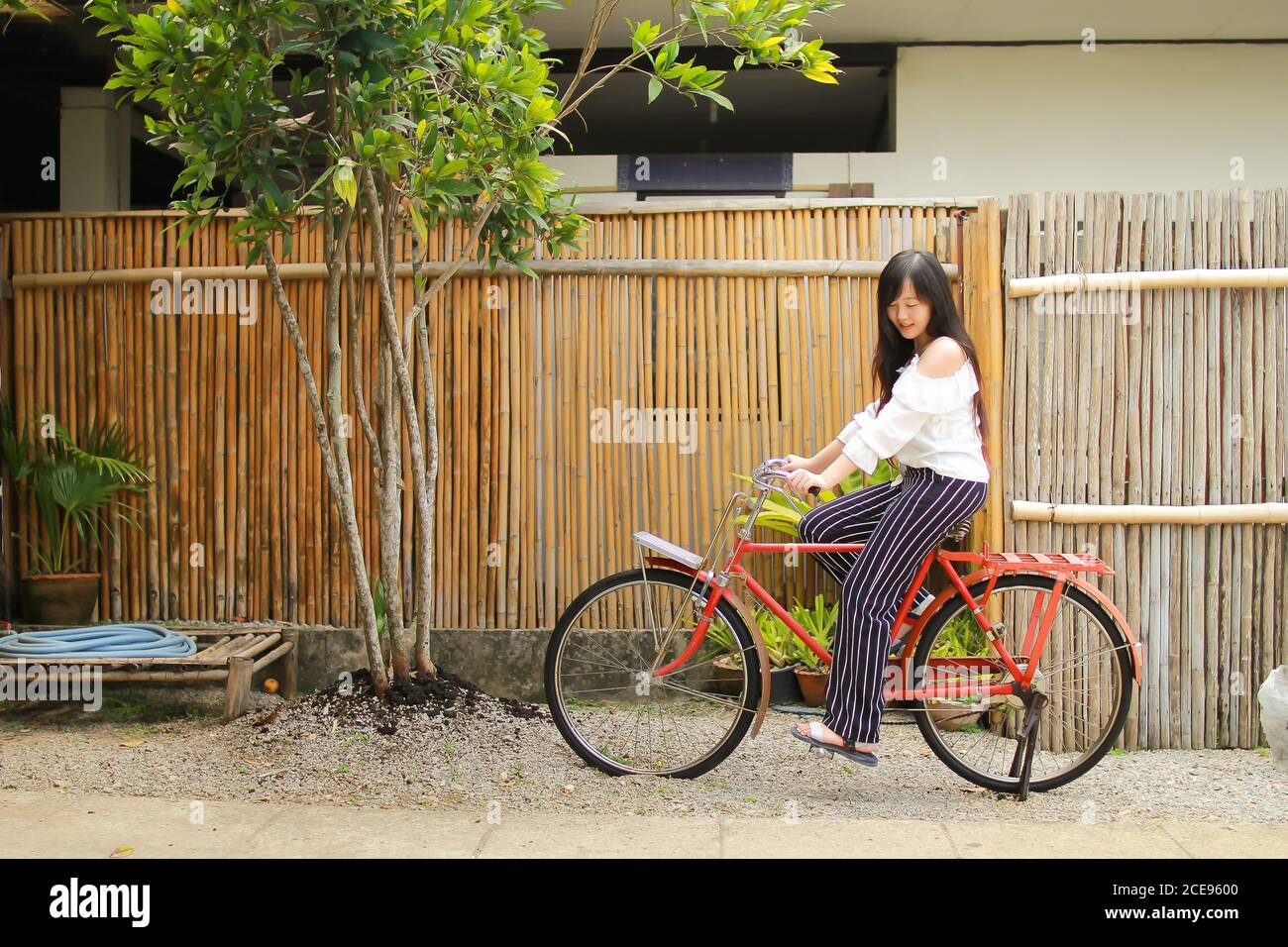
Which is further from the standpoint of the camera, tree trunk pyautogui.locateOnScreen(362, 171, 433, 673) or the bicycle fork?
tree trunk pyautogui.locateOnScreen(362, 171, 433, 673)

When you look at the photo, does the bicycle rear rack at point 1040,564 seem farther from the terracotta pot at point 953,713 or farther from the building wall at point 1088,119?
the building wall at point 1088,119

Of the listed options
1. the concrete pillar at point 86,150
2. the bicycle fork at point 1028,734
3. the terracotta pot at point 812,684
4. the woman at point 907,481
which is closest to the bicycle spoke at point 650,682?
the terracotta pot at point 812,684

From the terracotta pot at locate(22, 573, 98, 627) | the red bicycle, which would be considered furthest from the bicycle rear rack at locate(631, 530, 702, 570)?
the terracotta pot at locate(22, 573, 98, 627)

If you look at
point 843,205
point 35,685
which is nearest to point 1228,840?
point 843,205

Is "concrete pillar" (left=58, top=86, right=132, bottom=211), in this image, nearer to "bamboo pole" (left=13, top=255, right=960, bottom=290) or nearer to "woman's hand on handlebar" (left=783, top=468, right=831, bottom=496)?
"bamboo pole" (left=13, top=255, right=960, bottom=290)

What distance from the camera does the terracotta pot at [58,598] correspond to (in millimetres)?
4801

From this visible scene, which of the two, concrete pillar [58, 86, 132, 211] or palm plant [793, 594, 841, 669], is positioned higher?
concrete pillar [58, 86, 132, 211]

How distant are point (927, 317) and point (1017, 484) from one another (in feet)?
3.21

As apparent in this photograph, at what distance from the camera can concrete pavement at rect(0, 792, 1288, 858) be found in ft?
10.1

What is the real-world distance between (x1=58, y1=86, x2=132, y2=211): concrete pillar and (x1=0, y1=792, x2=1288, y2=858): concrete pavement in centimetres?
533

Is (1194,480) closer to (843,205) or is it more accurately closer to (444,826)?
(843,205)

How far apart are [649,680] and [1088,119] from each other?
17.3 feet

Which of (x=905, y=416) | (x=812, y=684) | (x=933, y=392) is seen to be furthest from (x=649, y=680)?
(x=933, y=392)

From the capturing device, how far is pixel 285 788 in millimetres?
3658
